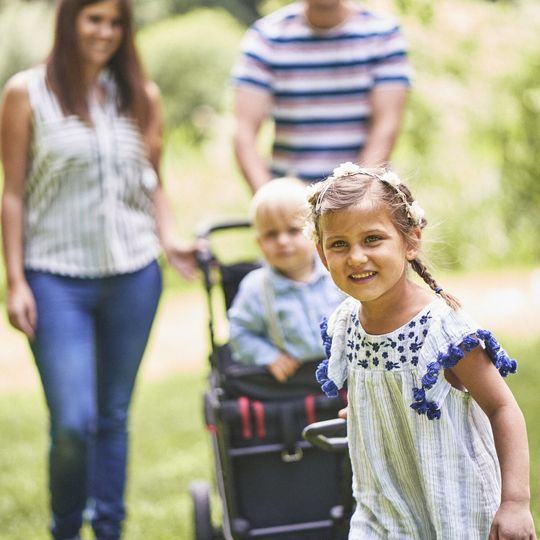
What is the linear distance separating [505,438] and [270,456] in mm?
1309

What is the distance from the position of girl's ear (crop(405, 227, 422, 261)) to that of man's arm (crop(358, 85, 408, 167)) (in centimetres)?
125

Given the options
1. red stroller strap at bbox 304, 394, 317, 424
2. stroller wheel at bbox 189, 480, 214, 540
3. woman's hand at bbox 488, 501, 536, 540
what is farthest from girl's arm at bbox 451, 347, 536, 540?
stroller wheel at bbox 189, 480, 214, 540

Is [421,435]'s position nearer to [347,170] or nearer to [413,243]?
[413,243]

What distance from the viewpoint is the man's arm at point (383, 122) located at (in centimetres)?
352

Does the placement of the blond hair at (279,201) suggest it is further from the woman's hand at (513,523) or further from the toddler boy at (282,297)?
the woman's hand at (513,523)

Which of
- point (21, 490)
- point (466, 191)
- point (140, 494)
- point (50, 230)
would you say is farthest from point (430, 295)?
point (466, 191)

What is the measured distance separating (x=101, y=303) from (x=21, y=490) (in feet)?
5.49

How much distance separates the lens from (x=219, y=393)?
3180 mm

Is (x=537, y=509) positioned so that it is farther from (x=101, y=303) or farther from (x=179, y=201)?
(x=179, y=201)

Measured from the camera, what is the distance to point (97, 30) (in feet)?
11.0

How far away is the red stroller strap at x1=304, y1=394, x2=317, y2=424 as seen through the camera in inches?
122

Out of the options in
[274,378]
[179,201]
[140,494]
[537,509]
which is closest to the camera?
[274,378]

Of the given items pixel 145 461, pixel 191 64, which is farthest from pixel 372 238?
pixel 191 64

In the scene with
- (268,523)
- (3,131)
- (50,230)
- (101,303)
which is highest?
(3,131)
